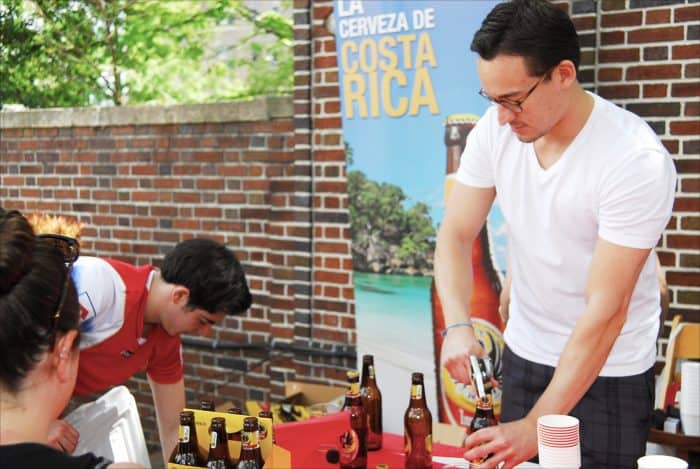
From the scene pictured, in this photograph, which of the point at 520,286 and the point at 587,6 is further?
the point at 587,6

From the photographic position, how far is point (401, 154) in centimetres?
332

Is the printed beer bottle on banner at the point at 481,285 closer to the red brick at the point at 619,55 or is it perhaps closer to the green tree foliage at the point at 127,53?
the red brick at the point at 619,55

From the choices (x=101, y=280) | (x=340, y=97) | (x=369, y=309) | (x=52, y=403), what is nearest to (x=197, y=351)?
(x=369, y=309)

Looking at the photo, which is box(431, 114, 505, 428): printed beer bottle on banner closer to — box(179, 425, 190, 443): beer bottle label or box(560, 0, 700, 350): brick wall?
box(560, 0, 700, 350): brick wall

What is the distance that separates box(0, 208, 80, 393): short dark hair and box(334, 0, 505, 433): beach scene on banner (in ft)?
7.12

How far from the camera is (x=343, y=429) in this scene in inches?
79.2

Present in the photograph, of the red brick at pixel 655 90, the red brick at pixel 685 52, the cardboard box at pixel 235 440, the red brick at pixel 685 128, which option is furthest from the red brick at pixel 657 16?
the cardboard box at pixel 235 440

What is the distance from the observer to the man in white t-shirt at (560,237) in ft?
5.65

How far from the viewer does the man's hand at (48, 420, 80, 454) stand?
1832 mm

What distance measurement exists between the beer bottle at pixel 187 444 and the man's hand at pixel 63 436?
31 cm

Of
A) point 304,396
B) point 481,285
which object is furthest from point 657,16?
point 304,396

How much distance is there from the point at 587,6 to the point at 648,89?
0.38 m

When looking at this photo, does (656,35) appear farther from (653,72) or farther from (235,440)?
(235,440)

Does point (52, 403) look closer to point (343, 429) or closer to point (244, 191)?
point (343, 429)
